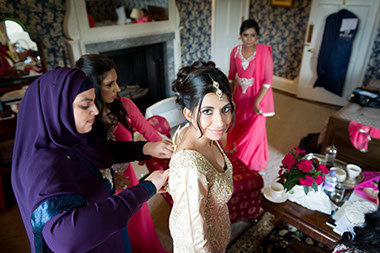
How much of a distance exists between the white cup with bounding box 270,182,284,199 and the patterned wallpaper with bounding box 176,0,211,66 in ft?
9.25

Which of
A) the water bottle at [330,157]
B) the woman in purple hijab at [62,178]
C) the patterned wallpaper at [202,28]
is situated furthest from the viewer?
the patterned wallpaper at [202,28]

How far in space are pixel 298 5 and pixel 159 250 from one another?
4.67m

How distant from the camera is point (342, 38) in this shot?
13.5 ft

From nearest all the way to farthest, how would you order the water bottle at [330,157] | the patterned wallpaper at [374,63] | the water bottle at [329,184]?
the water bottle at [329,184] < the water bottle at [330,157] < the patterned wallpaper at [374,63]

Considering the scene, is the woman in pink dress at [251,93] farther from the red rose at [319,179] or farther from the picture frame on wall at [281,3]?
the picture frame on wall at [281,3]

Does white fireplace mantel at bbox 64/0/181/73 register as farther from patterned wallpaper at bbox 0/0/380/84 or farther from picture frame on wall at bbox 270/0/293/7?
picture frame on wall at bbox 270/0/293/7

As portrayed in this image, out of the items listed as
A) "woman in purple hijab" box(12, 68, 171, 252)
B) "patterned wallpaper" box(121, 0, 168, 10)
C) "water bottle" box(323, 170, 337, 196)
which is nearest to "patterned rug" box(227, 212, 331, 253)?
"water bottle" box(323, 170, 337, 196)

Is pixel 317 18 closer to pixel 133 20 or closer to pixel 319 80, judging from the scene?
pixel 319 80

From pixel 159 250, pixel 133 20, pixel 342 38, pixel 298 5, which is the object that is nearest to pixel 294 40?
pixel 298 5

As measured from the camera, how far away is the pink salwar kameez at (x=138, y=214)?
172 centimetres

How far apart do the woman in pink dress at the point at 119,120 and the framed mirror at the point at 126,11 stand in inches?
76.7

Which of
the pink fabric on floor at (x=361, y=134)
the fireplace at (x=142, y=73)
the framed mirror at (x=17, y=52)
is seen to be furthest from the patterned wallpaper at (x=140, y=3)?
the pink fabric on floor at (x=361, y=134)

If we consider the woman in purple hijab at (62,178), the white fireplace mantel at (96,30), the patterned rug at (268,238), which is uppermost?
the white fireplace mantel at (96,30)

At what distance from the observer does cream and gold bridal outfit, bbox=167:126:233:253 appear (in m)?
1.00
